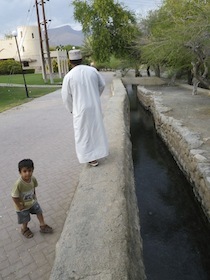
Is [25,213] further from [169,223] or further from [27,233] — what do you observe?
[169,223]

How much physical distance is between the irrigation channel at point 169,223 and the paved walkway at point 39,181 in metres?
1.45

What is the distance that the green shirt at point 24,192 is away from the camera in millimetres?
3337

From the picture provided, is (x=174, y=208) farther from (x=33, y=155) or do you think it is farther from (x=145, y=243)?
(x=33, y=155)

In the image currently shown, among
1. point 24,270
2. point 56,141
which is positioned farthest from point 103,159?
point 56,141

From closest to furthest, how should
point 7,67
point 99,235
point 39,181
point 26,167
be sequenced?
point 99,235
point 26,167
point 39,181
point 7,67

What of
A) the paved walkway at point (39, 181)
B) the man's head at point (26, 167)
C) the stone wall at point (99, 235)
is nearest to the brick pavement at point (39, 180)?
the paved walkway at point (39, 181)

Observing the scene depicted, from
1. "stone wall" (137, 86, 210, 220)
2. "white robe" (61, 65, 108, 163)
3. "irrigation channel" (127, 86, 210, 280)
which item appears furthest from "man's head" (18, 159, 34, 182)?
"stone wall" (137, 86, 210, 220)

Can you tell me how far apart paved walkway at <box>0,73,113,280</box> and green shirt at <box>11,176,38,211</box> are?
0.42 metres

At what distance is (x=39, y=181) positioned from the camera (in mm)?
5117

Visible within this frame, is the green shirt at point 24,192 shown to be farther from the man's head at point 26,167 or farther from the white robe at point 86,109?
the white robe at point 86,109

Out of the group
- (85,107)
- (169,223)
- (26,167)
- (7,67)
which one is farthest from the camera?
(7,67)

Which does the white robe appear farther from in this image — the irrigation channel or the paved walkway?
the irrigation channel

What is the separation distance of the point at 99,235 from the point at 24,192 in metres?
1.17

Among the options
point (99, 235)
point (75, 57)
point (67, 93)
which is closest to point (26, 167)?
Answer: point (99, 235)
